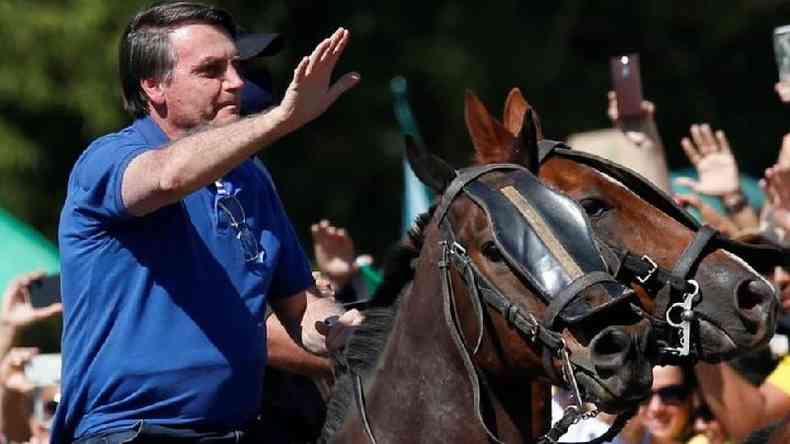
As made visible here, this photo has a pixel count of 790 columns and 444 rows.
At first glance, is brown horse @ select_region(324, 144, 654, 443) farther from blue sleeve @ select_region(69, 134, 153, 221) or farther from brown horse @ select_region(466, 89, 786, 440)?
blue sleeve @ select_region(69, 134, 153, 221)

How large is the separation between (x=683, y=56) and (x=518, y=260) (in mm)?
12407

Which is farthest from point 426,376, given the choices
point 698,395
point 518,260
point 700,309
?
point 698,395

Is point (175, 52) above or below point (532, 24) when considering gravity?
above

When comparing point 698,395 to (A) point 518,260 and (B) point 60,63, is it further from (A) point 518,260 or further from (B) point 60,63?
(B) point 60,63

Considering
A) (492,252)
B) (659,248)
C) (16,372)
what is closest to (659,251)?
(659,248)

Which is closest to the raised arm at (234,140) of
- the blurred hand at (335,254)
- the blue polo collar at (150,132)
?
the blue polo collar at (150,132)

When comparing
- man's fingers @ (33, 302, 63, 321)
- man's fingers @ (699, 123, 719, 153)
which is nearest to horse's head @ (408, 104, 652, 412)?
man's fingers @ (33, 302, 63, 321)

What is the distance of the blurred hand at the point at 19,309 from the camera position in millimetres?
8398

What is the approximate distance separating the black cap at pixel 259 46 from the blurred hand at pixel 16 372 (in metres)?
2.23

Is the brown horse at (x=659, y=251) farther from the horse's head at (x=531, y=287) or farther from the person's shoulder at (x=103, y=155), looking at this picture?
→ the person's shoulder at (x=103, y=155)

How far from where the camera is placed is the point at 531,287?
4.91m

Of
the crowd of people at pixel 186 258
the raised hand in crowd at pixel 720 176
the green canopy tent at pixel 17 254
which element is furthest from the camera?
the green canopy tent at pixel 17 254

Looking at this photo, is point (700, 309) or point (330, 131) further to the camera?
point (330, 131)

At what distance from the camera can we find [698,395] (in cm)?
785
